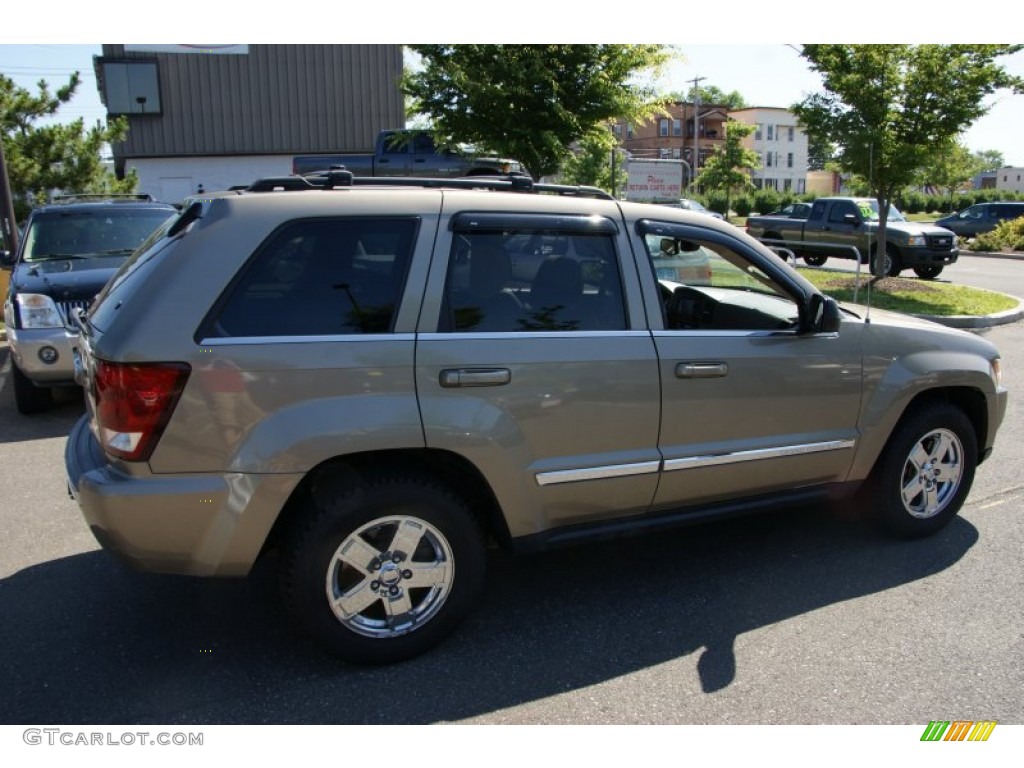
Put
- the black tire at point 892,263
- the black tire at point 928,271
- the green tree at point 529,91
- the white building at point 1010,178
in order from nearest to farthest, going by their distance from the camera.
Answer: the green tree at point 529,91, the black tire at point 928,271, the black tire at point 892,263, the white building at point 1010,178

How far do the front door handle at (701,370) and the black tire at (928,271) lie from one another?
15.7 metres

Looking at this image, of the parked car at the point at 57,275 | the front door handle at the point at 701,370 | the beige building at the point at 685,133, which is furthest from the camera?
the beige building at the point at 685,133

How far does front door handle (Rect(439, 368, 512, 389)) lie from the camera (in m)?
3.06

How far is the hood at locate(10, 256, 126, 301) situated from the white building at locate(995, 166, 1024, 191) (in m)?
108

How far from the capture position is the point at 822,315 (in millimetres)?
3705

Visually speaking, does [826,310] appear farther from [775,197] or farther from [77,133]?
[775,197]

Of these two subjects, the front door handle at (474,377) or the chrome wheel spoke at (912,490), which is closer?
the front door handle at (474,377)

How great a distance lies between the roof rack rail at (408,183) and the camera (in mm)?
3373

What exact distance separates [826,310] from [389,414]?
208 centimetres

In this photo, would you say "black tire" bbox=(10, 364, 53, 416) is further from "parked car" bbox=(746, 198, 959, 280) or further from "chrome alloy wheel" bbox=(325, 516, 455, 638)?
"parked car" bbox=(746, 198, 959, 280)

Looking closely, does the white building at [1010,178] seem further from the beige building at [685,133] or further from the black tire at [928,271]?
the black tire at [928,271]

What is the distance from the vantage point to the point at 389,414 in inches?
117

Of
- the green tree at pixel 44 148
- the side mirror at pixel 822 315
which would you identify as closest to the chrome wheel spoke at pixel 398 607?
the side mirror at pixel 822 315

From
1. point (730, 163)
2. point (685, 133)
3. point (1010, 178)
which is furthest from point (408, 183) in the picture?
point (1010, 178)
